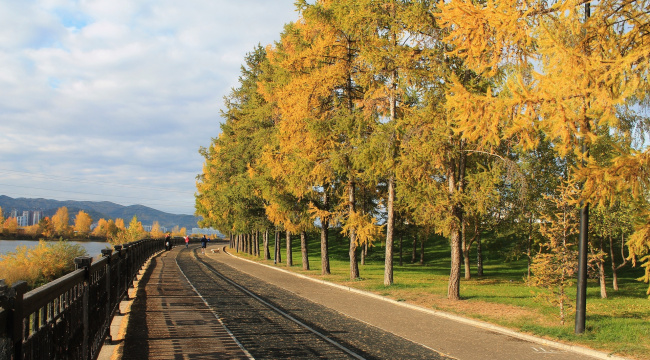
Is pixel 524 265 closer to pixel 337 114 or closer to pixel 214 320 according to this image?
pixel 337 114

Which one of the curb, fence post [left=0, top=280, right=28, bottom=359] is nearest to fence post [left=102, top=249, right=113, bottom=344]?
fence post [left=0, top=280, right=28, bottom=359]

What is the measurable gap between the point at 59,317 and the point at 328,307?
9.86m

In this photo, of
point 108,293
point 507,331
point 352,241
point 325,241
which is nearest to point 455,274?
point 507,331

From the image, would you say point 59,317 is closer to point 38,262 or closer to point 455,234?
point 455,234

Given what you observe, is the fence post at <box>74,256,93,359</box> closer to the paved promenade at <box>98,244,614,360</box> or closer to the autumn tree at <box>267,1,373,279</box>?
the paved promenade at <box>98,244,614,360</box>

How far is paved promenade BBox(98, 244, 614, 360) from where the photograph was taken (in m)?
7.84

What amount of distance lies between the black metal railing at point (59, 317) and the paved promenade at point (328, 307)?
966 mm

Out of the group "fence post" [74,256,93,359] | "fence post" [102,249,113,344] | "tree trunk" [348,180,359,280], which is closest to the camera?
"fence post" [74,256,93,359]

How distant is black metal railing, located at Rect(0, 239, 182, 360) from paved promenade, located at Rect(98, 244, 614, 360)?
966 millimetres

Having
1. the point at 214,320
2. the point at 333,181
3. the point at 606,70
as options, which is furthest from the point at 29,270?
the point at 606,70

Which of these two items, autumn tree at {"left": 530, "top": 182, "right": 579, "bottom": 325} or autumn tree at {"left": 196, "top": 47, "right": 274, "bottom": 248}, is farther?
autumn tree at {"left": 196, "top": 47, "right": 274, "bottom": 248}

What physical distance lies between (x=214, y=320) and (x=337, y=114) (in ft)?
41.4

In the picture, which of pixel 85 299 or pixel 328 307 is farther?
pixel 328 307

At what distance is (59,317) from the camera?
447cm
